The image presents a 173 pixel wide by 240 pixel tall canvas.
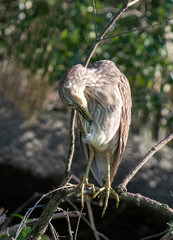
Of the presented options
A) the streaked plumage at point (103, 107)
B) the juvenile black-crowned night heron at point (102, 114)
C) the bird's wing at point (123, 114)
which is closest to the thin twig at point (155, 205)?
the juvenile black-crowned night heron at point (102, 114)

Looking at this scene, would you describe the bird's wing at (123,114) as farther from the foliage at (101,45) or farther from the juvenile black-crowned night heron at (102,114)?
the foliage at (101,45)

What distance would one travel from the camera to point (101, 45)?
5105 mm

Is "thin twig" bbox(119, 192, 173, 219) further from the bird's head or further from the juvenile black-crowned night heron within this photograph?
the bird's head

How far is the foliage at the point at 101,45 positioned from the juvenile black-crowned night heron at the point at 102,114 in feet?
4.46

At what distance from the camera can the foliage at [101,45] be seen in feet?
15.3

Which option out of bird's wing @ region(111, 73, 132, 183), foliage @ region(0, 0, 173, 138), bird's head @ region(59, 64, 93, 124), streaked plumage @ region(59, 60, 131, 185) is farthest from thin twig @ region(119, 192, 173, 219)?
foliage @ region(0, 0, 173, 138)

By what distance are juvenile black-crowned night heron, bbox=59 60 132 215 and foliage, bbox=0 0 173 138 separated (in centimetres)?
136

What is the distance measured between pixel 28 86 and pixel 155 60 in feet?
6.93

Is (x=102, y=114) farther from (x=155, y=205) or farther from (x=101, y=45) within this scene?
(x=101, y=45)

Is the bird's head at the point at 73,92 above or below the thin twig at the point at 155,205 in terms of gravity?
above

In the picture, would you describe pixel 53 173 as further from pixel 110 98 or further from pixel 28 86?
pixel 110 98

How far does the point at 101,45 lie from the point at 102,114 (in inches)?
85.8

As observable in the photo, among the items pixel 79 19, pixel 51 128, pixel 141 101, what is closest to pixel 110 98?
pixel 79 19

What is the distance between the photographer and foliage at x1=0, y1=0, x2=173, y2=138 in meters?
4.65
